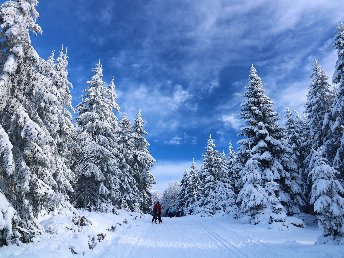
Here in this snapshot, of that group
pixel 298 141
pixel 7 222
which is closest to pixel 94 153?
pixel 7 222

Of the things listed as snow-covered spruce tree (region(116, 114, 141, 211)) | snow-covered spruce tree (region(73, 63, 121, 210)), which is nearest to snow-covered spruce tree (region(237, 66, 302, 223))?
snow-covered spruce tree (region(73, 63, 121, 210))

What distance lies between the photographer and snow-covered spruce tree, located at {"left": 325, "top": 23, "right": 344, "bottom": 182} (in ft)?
75.1

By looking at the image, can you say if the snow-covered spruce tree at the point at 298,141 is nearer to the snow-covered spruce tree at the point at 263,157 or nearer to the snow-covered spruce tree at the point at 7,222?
the snow-covered spruce tree at the point at 263,157

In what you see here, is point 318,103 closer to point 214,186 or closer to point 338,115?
point 338,115

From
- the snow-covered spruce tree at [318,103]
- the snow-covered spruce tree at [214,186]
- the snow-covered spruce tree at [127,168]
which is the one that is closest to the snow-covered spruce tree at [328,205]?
the snow-covered spruce tree at [318,103]

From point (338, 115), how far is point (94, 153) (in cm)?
1970

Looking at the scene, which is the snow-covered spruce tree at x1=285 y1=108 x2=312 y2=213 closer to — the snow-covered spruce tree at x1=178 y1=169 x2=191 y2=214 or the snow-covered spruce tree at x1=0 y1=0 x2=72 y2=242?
the snow-covered spruce tree at x1=0 y1=0 x2=72 y2=242

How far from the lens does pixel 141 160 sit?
45.7 meters

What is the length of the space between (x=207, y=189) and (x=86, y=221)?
113ft

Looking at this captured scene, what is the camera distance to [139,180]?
154ft

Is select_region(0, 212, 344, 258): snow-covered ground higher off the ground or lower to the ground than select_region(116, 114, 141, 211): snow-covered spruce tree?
lower

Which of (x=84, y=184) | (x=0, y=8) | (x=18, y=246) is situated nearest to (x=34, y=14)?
(x=0, y=8)

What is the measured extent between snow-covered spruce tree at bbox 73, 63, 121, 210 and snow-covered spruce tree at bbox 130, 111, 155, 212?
13.3 m

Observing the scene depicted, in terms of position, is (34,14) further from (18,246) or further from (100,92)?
(100,92)
